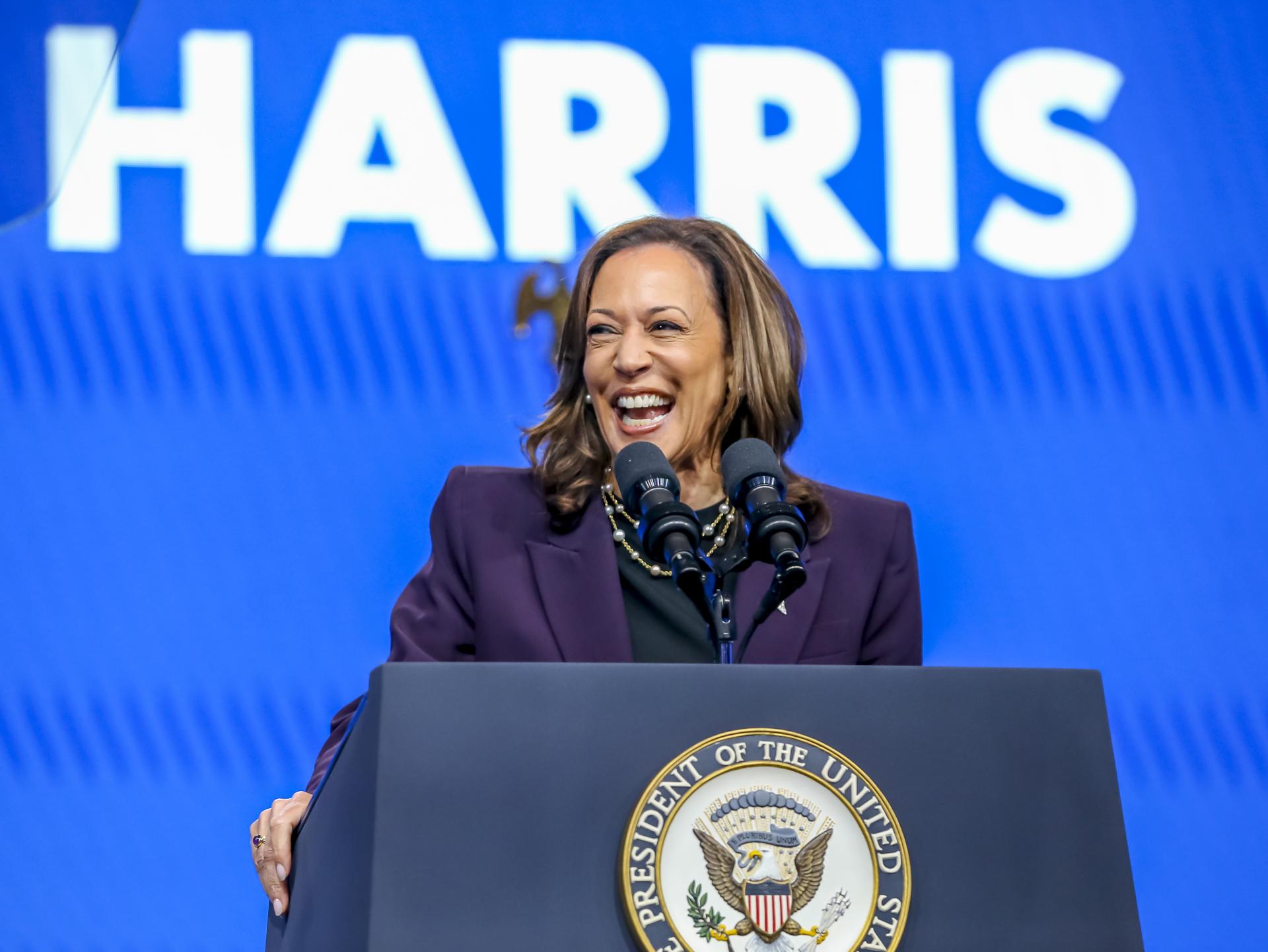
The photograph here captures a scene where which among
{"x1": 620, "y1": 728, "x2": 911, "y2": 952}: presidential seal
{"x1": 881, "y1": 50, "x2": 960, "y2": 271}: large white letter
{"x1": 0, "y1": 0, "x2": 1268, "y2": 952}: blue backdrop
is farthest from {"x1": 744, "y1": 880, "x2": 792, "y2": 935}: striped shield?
{"x1": 881, "y1": 50, "x2": 960, "y2": 271}: large white letter

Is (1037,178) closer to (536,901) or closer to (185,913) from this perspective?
(185,913)

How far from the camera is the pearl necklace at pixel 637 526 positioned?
2.16m

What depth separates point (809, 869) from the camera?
4.46 ft

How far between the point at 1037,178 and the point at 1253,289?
48 centimetres

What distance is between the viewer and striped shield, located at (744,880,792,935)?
4.35 ft

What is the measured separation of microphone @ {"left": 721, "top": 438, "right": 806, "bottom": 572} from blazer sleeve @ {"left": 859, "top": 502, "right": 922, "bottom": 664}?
0.49m

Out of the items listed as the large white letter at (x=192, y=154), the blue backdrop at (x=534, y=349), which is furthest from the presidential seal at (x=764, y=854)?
the large white letter at (x=192, y=154)

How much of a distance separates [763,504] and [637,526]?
577mm

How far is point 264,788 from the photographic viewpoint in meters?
2.94

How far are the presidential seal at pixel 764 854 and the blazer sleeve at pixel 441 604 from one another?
2.42 feet

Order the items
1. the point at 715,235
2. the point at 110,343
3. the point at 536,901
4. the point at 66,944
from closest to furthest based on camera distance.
Result: 1. the point at 536,901
2. the point at 715,235
3. the point at 66,944
4. the point at 110,343

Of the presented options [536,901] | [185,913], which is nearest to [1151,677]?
[185,913]

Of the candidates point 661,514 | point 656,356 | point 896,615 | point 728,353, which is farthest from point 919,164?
point 661,514

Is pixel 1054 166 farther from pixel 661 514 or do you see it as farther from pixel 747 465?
pixel 661 514
